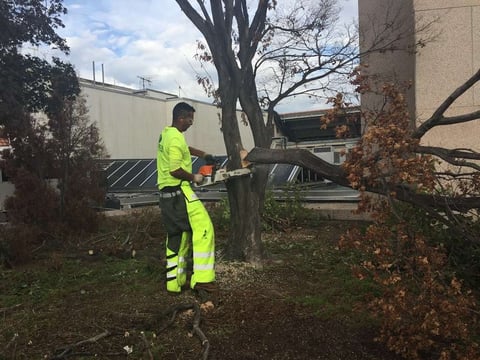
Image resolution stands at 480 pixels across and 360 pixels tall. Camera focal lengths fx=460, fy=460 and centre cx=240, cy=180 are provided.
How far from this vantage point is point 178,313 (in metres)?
3.96

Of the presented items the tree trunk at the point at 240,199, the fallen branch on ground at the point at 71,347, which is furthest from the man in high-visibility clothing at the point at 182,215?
the fallen branch on ground at the point at 71,347

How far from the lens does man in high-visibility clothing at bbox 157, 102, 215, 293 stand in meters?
4.37

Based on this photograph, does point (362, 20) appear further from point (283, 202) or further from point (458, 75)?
point (283, 202)

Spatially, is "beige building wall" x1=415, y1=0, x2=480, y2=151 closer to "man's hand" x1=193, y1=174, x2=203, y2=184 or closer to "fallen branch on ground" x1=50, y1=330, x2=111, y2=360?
"man's hand" x1=193, y1=174, x2=203, y2=184

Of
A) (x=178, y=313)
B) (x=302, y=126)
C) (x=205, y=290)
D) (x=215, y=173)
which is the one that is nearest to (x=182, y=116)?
(x=215, y=173)

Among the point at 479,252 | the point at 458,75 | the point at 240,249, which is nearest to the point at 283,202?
the point at 240,249

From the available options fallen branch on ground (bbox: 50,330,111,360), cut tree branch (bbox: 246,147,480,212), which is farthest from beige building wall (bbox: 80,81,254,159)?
fallen branch on ground (bbox: 50,330,111,360)

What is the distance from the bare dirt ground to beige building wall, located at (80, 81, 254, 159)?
11288mm

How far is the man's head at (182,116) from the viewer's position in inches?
186

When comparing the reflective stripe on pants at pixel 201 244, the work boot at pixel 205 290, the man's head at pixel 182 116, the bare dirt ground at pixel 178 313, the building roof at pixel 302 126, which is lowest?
the bare dirt ground at pixel 178 313

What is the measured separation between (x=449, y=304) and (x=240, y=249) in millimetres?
3081

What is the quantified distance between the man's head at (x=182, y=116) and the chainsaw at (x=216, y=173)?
0.49 metres

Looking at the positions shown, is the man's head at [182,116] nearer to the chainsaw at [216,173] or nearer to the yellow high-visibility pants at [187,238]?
the chainsaw at [216,173]

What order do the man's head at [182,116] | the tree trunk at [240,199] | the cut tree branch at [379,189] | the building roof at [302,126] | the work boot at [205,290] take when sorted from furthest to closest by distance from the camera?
1. the building roof at [302,126]
2. the tree trunk at [240,199]
3. the man's head at [182,116]
4. the work boot at [205,290]
5. the cut tree branch at [379,189]
